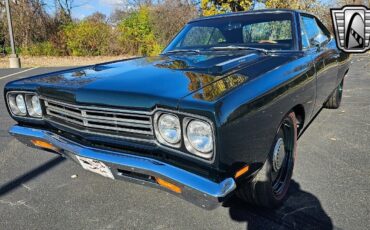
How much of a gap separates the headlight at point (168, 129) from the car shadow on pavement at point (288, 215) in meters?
0.90

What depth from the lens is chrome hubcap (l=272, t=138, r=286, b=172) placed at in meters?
2.52

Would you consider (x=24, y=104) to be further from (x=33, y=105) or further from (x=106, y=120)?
(x=106, y=120)

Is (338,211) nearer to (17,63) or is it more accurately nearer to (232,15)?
(232,15)

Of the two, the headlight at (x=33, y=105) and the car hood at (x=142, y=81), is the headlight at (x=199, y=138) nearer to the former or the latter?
the car hood at (x=142, y=81)

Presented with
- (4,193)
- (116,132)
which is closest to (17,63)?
(4,193)

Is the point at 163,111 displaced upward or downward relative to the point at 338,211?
upward

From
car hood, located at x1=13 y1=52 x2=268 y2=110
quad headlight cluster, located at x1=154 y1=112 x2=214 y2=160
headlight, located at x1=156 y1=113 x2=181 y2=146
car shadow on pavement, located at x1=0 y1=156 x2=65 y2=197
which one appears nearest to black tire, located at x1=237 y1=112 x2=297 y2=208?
quad headlight cluster, located at x1=154 y1=112 x2=214 y2=160

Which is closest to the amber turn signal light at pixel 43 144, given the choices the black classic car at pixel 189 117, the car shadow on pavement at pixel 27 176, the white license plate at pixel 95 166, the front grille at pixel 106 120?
the black classic car at pixel 189 117

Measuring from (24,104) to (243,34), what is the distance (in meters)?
2.22

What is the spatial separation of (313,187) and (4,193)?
8.84ft

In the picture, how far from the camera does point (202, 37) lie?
3.79m

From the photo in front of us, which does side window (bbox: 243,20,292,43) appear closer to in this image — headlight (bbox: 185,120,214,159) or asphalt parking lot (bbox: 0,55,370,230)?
asphalt parking lot (bbox: 0,55,370,230)

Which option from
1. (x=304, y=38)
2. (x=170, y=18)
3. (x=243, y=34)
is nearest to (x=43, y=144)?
(x=243, y=34)

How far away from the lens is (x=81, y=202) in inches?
111
